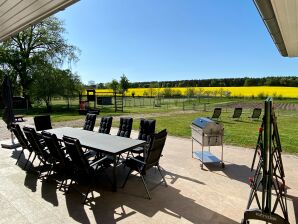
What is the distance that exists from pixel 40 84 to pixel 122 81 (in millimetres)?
32860

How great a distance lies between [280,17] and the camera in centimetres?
338

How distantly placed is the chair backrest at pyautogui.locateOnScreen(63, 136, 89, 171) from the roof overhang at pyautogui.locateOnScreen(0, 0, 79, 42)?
2.09 metres

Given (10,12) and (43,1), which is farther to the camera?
(10,12)

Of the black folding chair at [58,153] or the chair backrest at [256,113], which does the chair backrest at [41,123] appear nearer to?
the black folding chair at [58,153]

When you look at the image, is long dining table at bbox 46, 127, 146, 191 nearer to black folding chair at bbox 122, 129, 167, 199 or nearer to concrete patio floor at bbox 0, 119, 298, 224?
black folding chair at bbox 122, 129, 167, 199

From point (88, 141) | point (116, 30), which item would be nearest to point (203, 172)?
point (88, 141)

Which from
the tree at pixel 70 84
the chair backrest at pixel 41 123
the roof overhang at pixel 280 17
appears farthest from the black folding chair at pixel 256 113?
the tree at pixel 70 84

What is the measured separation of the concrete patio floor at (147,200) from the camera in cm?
337

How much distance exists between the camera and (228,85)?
4994cm

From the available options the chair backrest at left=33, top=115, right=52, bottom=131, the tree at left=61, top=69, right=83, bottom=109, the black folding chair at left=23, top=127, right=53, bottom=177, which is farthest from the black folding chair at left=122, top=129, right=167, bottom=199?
the tree at left=61, top=69, right=83, bottom=109

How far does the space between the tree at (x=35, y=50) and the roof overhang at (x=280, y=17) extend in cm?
Answer: 2259

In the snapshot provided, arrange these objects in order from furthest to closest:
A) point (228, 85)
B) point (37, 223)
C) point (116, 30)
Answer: point (228, 85), point (116, 30), point (37, 223)

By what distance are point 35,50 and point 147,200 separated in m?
26.1

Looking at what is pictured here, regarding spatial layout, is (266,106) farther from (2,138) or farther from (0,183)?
(2,138)
